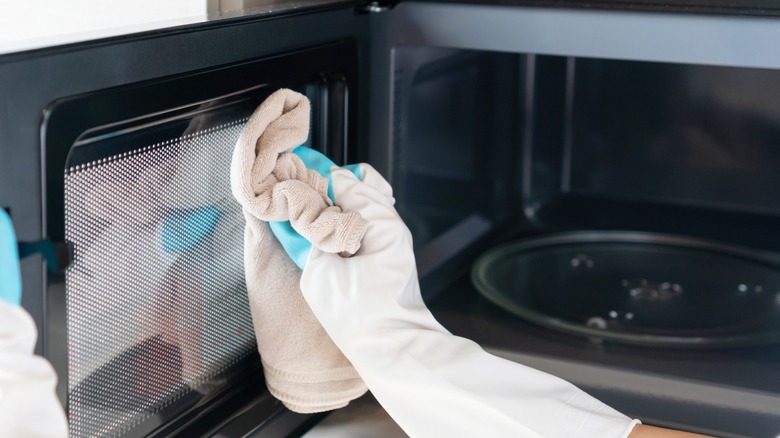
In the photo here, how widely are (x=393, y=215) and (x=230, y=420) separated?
8.7 inches

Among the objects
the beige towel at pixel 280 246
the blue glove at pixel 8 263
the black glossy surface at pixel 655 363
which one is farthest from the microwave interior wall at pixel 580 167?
the blue glove at pixel 8 263

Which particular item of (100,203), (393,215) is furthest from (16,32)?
→ (393,215)

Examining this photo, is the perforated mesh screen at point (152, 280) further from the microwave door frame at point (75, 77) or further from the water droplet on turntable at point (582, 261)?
the water droplet on turntable at point (582, 261)

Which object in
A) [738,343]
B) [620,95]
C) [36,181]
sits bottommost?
[738,343]

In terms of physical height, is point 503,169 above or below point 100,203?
below

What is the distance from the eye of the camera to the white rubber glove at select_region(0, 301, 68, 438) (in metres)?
0.51

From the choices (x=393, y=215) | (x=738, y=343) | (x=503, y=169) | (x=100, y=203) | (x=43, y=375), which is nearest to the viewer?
(x=43, y=375)

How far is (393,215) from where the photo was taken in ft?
2.57

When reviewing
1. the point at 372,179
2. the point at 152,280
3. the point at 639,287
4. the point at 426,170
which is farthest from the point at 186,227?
the point at 639,287

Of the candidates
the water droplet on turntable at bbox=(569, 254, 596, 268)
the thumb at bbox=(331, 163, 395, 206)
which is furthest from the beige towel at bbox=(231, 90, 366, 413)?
the water droplet on turntable at bbox=(569, 254, 596, 268)

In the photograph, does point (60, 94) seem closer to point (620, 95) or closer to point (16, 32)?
point (16, 32)

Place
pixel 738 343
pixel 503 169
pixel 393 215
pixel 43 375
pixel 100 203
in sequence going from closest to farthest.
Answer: pixel 43 375, pixel 100 203, pixel 393 215, pixel 738 343, pixel 503 169

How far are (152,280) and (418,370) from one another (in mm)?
217

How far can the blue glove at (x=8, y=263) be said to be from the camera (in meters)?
0.53
